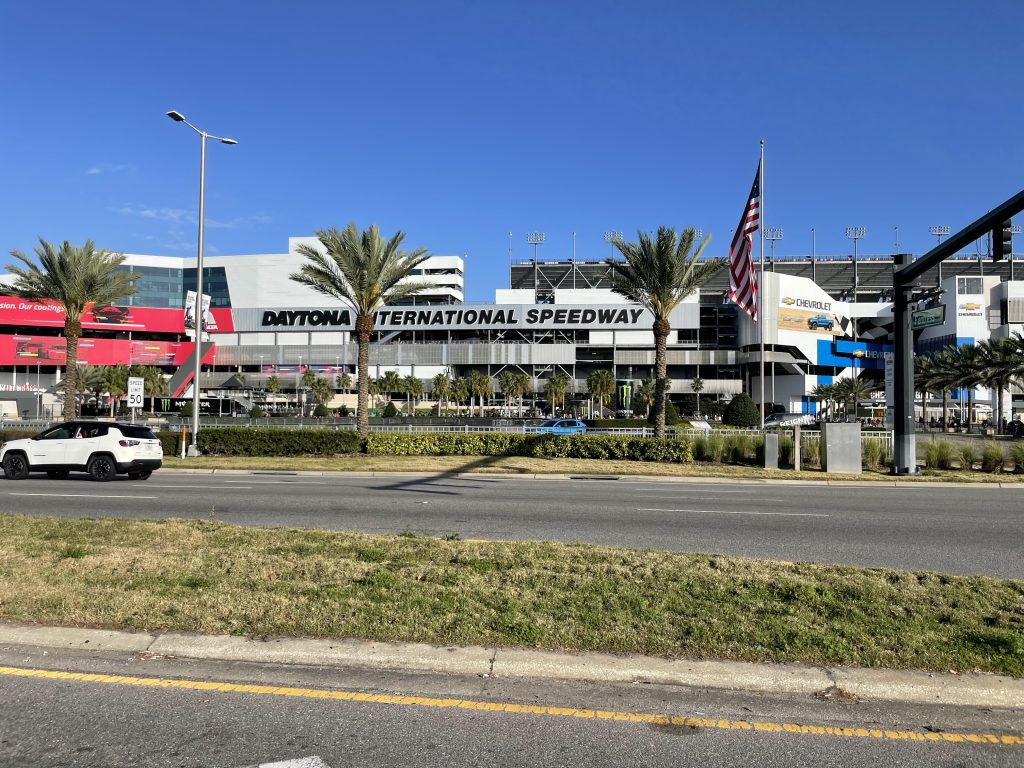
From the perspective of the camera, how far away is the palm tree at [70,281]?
111 feet

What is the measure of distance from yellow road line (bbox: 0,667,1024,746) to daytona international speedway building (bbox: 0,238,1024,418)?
82.5m

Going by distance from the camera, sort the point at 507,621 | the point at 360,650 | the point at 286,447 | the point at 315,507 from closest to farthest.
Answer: the point at 360,650 < the point at 507,621 < the point at 315,507 < the point at 286,447

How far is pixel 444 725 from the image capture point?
4.29 m

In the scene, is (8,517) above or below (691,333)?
below

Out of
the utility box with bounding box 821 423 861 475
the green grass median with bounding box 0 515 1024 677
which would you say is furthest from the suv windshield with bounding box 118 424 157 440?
the utility box with bounding box 821 423 861 475

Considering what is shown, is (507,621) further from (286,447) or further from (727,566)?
(286,447)

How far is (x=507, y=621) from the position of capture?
226 inches

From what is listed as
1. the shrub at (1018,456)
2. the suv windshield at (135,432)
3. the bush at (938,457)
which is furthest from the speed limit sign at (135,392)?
the shrub at (1018,456)

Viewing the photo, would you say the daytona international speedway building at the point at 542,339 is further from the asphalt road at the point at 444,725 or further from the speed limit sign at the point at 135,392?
the asphalt road at the point at 444,725

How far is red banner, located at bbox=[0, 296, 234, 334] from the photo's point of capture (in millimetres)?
89000

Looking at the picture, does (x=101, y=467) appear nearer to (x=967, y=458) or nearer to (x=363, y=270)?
A: (x=363, y=270)

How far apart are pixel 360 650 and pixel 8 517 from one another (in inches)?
320

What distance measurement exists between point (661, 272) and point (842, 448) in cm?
988

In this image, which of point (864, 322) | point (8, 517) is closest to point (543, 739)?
point (8, 517)
